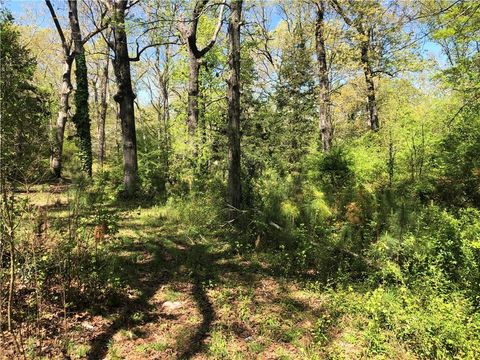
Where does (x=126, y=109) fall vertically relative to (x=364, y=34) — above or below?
below

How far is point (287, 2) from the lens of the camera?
70.9 feet

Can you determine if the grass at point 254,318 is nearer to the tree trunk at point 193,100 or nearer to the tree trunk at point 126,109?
the tree trunk at point 126,109

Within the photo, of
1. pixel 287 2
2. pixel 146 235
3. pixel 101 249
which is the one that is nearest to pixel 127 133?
pixel 146 235

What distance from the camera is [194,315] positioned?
4.84m

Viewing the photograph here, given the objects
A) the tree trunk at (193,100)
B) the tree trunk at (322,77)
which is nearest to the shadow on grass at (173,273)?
the tree trunk at (193,100)

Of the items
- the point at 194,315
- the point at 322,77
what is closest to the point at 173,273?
the point at 194,315

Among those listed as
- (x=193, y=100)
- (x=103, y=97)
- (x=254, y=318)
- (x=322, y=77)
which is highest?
(x=103, y=97)

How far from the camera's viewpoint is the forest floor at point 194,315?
402cm

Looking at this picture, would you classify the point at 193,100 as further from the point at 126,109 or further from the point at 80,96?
the point at 80,96

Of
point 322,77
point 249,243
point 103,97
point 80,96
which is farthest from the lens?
point 103,97

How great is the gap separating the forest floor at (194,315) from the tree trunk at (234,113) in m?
1.47

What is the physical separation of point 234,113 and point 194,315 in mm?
4586

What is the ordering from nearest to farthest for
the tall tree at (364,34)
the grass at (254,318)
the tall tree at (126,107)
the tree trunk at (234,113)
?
the grass at (254,318), the tree trunk at (234,113), the tall tree at (364,34), the tall tree at (126,107)

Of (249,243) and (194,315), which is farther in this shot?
(249,243)
